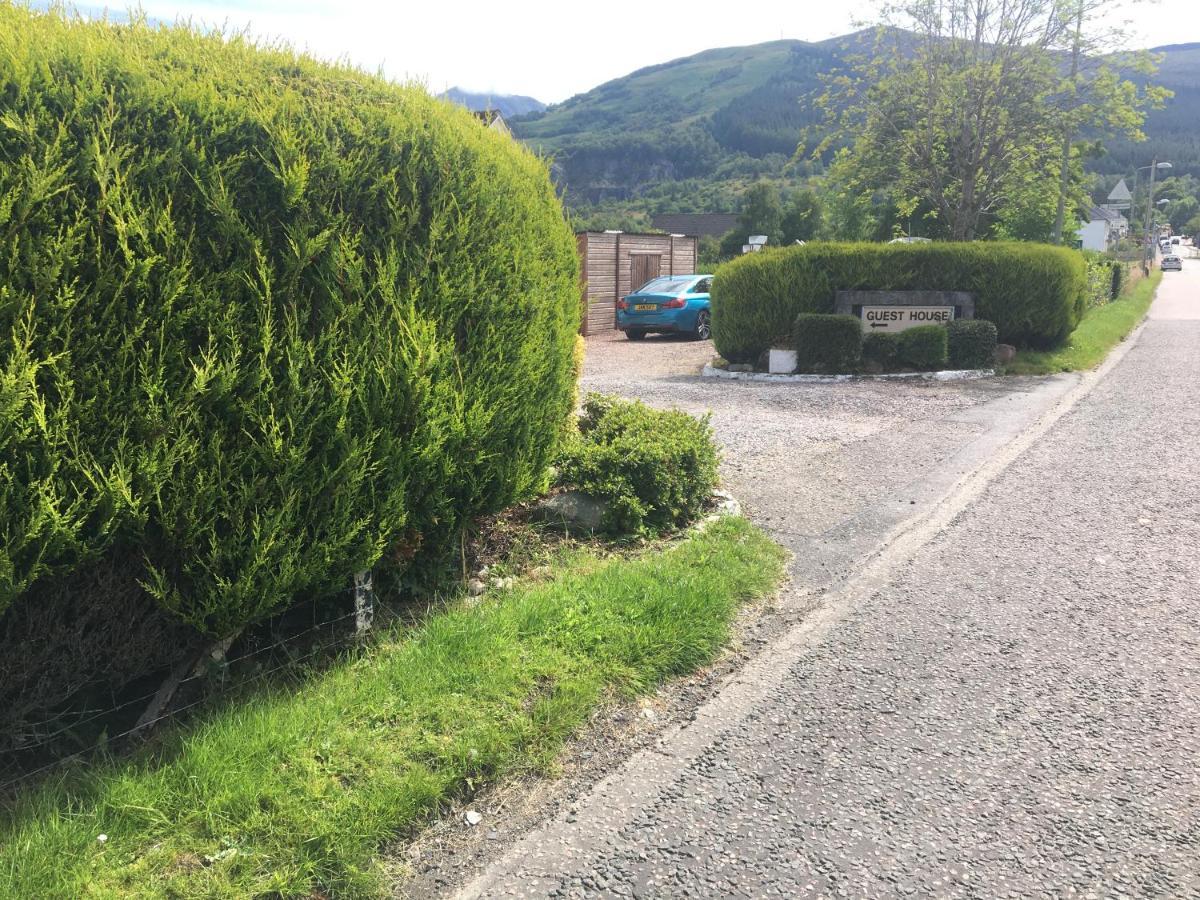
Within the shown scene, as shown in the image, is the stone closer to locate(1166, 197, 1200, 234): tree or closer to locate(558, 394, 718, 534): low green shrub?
locate(558, 394, 718, 534): low green shrub

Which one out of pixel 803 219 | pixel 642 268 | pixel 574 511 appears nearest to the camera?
pixel 574 511

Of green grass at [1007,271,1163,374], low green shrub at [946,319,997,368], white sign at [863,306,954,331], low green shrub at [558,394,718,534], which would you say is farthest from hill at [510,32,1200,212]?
low green shrub at [558,394,718,534]

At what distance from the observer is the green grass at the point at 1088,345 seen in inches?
539

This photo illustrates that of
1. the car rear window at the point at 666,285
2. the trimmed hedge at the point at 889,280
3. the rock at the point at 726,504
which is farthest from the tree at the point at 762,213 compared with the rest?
the rock at the point at 726,504

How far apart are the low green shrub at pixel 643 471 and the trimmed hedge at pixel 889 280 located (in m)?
8.42

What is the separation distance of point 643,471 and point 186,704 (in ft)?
9.26

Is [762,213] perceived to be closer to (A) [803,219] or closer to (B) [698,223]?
(A) [803,219]

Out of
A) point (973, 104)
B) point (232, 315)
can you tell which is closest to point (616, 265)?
point (973, 104)

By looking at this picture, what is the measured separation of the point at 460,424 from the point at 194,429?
1.13 m

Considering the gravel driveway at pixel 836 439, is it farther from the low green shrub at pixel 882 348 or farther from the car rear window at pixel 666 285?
the car rear window at pixel 666 285

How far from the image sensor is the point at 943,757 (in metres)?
3.18

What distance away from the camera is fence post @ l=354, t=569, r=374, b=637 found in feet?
13.0

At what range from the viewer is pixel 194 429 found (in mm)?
3062

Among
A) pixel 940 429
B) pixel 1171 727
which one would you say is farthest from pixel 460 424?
pixel 940 429
